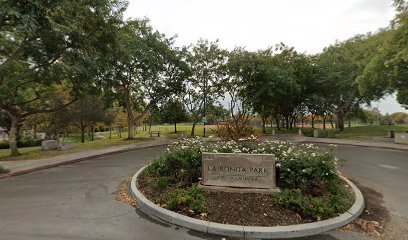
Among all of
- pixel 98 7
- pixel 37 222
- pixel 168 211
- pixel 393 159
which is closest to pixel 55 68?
pixel 98 7

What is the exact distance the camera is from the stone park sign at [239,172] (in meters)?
6.20

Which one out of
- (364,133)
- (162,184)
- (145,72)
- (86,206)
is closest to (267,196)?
(162,184)

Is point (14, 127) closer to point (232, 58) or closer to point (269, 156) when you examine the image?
point (269, 156)

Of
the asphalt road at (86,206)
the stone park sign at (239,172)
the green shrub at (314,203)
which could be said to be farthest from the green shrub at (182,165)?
the green shrub at (314,203)

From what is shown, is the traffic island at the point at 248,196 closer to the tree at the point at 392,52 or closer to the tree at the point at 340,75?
the tree at the point at 392,52

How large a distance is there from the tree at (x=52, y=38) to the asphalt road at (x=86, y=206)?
516 cm

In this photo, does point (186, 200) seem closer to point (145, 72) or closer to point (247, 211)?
point (247, 211)

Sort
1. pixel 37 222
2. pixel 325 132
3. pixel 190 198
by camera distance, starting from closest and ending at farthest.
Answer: pixel 37 222 < pixel 190 198 < pixel 325 132

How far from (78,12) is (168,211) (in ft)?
31.8

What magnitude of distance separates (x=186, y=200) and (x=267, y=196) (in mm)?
1993

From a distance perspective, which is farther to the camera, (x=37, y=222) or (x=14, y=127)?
(x=14, y=127)

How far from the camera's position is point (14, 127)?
16172 millimetres

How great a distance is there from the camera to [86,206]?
606 cm

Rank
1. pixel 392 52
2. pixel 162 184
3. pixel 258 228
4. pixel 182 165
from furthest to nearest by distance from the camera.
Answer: pixel 392 52
pixel 182 165
pixel 162 184
pixel 258 228
